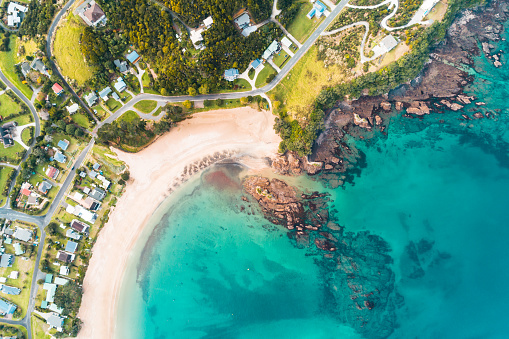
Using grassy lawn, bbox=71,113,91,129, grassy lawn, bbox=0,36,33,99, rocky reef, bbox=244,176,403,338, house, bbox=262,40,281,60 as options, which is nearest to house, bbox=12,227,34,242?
grassy lawn, bbox=71,113,91,129

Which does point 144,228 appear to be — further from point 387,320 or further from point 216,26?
point 387,320

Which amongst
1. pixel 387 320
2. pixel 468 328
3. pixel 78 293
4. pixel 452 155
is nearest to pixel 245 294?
pixel 387 320

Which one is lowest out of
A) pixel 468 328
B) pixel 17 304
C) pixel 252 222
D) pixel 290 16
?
pixel 468 328

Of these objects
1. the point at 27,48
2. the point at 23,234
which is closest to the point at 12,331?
the point at 23,234

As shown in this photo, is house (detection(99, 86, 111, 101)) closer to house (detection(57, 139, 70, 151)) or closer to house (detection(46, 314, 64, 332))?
house (detection(57, 139, 70, 151))

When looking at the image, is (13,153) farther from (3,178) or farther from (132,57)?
(132,57)

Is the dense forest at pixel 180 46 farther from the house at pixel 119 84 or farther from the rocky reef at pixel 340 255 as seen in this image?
the rocky reef at pixel 340 255
